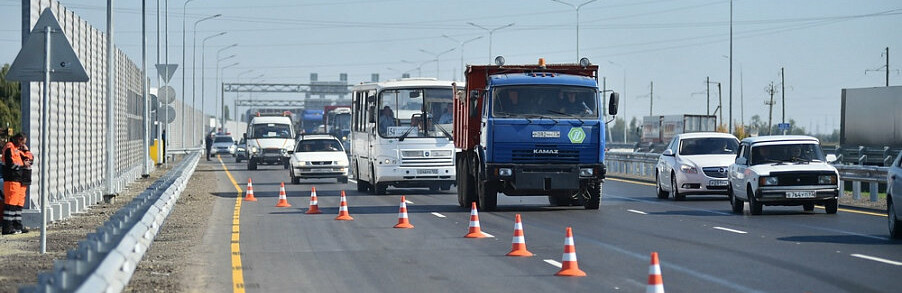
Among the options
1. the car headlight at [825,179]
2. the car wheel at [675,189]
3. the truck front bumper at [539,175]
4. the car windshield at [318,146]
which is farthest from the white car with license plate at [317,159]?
the car headlight at [825,179]

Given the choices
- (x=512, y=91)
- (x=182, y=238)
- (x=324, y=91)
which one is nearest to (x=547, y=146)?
(x=512, y=91)

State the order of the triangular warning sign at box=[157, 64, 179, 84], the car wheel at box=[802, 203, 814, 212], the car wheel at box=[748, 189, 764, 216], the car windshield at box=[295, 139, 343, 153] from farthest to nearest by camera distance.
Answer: the triangular warning sign at box=[157, 64, 179, 84] < the car windshield at box=[295, 139, 343, 153] < the car wheel at box=[802, 203, 814, 212] < the car wheel at box=[748, 189, 764, 216]

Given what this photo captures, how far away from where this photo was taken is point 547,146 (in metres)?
28.5

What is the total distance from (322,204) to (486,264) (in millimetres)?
16276

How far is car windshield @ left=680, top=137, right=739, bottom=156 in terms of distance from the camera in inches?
1353

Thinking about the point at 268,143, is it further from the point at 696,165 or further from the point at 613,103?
the point at 613,103

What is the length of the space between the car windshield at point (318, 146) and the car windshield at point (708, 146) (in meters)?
16.3

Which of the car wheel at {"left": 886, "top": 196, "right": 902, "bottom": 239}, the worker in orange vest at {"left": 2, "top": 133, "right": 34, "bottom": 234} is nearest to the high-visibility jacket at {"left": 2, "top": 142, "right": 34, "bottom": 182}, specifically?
the worker in orange vest at {"left": 2, "top": 133, "right": 34, "bottom": 234}

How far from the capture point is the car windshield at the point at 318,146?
47.9 m

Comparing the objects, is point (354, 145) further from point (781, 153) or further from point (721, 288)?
point (721, 288)

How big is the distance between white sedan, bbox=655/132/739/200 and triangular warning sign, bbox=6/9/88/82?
18154mm

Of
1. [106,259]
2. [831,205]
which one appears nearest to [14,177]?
[106,259]

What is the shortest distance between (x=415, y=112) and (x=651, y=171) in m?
18.7

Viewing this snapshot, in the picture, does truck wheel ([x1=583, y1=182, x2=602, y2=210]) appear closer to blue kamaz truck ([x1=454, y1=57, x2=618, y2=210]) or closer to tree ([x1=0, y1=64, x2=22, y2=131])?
blue kamaz truck ([x1=454, y1=57, x2=618, y2=210])
